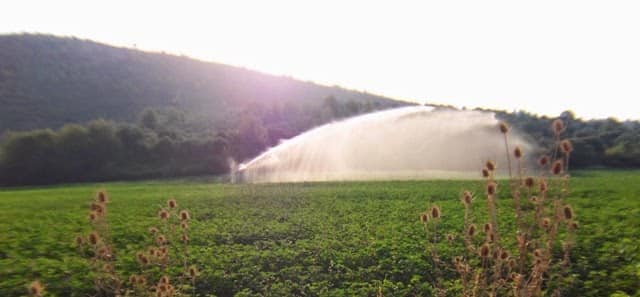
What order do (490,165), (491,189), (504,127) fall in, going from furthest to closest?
(504,127)
(490,165)
(491,189)

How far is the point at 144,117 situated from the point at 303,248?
53817mm

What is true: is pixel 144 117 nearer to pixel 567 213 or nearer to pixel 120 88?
pixel 120 88

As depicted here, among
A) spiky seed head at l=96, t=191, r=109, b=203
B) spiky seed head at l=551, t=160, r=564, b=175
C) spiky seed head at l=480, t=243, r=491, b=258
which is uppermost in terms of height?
spiky seed head at l=551, t=160, r=564, b=175

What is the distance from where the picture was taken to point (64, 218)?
18.6 meters

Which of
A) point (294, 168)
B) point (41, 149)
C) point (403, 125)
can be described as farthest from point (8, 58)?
point (403, 125)

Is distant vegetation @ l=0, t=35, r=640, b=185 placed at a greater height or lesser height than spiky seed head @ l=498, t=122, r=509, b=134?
greater

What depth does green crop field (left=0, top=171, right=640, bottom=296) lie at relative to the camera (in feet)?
27.9

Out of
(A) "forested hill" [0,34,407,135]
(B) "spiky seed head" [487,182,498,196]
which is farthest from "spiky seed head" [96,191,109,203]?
(A) "forested hill" [0,34,407,135]

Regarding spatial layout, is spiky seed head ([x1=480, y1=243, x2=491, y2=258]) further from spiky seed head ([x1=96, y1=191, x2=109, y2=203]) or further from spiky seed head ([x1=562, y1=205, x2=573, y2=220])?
spiky seed head ([x1=96, y1=191, x2=109, y2=203])

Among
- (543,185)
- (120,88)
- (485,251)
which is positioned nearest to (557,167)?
(543,185)

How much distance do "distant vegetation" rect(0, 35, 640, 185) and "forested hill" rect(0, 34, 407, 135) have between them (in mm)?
189

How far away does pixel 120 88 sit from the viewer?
298 feet

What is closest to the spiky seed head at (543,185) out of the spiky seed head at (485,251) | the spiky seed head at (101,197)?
the spiky seed head at (485,251)

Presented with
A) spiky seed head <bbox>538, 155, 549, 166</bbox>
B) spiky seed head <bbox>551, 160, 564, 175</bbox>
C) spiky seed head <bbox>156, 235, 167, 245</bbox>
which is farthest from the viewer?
spiky seed head <bbox>156, 235, 167, 245</bbox>
